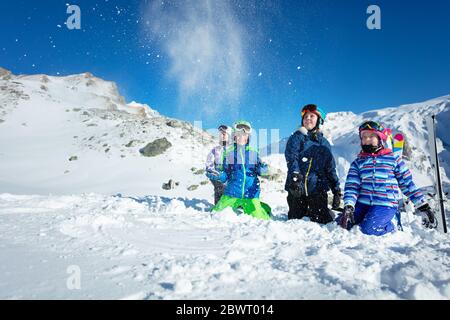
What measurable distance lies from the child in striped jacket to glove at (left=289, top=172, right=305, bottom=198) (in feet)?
2.49

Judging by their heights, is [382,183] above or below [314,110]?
below

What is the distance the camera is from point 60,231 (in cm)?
340

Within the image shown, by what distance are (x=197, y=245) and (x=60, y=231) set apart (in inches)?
68.5

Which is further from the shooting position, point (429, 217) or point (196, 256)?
point (429, 217)

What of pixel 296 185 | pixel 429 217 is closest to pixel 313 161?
pixel 296 185

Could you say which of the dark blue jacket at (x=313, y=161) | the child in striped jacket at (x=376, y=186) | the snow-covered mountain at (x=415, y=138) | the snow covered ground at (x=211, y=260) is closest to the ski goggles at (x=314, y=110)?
the dark blue jacket at (x=313, y=161)

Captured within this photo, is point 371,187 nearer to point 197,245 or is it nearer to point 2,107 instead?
point 197,245

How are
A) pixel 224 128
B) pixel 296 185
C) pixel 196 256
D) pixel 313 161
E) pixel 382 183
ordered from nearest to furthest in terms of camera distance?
pixel 196 256 < pixel 382 183 < pixel 296 185 < pixel 313 161 < pixel 224 128

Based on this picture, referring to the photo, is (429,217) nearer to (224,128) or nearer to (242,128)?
(242,128)

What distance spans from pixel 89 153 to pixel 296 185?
1799 centimetres

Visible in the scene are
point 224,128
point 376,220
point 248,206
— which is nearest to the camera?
point 376,220

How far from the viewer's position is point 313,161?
208 inches
